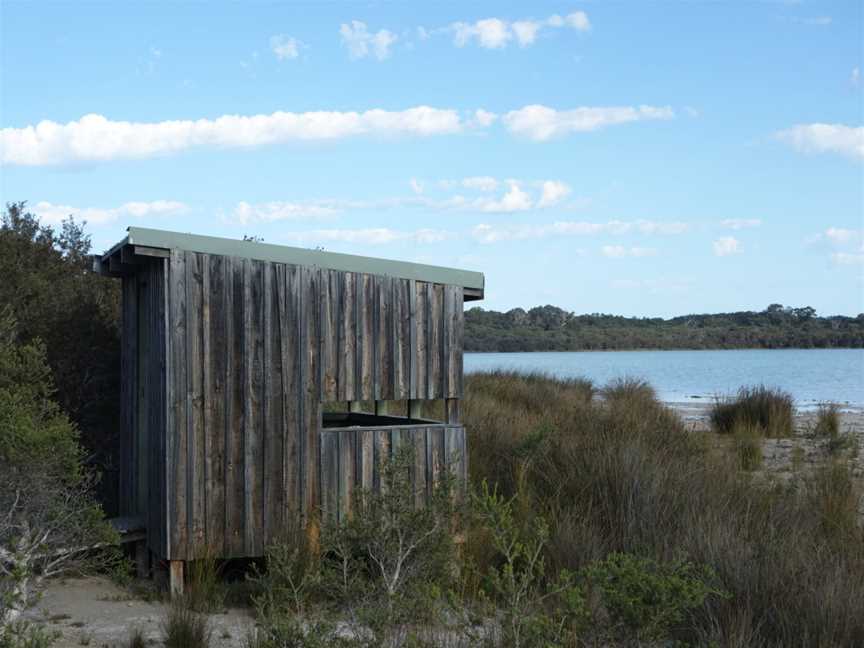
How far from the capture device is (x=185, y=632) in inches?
235

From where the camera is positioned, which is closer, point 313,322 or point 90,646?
point 90,646

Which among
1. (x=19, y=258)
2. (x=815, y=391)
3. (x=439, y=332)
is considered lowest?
(x=815, y=391)

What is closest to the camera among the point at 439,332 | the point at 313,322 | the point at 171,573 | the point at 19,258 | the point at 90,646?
the point at 90,646

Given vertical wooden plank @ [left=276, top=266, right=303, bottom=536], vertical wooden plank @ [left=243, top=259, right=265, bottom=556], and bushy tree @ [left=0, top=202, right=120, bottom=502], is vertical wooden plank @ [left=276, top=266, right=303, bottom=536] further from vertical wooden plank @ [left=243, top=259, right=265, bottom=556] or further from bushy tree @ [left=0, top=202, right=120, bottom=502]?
bushy tree @ [left=0, top=202, right=120, bottom=502]

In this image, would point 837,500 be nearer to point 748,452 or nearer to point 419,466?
point 419,466

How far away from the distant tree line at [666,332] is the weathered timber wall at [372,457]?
62.7m

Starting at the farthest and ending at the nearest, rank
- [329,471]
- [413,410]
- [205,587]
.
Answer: [413,410], [329,471], [205,587]

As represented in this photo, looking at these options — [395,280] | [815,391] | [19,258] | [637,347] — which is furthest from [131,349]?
[637,347]

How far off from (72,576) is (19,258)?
5.03 meters

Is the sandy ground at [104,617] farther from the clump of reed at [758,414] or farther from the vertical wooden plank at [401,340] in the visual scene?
the clump of reed at [758,414]

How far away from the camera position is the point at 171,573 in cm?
744

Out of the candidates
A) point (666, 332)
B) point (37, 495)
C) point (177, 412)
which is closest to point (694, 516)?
point (177, 412)

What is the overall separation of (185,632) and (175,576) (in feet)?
5.14

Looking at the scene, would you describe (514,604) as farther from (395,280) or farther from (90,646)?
(395,280)
